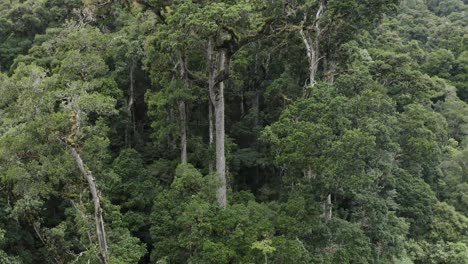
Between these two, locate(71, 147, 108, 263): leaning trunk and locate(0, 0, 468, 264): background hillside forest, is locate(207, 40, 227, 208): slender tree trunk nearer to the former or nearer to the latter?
locate(0, 0, 468, 264): background hillside forest

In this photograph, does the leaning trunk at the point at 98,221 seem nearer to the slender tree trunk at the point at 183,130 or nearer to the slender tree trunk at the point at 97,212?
the slender tree trunk at the point at 97,212

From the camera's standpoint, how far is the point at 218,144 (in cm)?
1582

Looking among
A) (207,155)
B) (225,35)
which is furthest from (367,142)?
(207,155)

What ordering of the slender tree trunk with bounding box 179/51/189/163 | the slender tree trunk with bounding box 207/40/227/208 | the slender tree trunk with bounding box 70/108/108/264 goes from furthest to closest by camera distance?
the slender tree trunk with bounding box 179/51/189/163, the slender tree trunk with bounding box 207/40/227/208, the slender tree trunk with bounding box 70/108/108/264

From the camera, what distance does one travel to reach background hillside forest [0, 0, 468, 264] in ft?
43.4

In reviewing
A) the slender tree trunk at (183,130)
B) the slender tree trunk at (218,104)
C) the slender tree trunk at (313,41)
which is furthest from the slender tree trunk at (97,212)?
the slender tree trunk at (313,41)

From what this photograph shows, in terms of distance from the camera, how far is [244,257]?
42.3ft

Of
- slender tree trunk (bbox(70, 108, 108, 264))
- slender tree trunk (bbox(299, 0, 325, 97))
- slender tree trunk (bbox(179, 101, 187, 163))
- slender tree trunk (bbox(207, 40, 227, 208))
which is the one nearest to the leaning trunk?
slender tree trunk (bbox(70, 108, 108, 264))

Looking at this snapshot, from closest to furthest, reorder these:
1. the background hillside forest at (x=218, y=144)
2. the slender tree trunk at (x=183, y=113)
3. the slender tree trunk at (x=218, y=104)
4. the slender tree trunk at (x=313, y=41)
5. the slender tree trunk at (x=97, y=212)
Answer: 1. the slender tree trunk at (x=97, y=212)
2. the background hillside forest at (x=218, y=144)
3. the slender tree trunk at (x=218, y=104)
4. the slender tree trunk at (x=183, y=113)
5. the slender tree trunk at (x=313, y=41)

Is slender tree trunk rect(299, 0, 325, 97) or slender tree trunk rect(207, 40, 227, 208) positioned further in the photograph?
slender tree trunk rect(299, 0, 325, 97)

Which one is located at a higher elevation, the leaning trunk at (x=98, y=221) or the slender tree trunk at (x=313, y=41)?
the slender tree trunk at (x=313, y=41)

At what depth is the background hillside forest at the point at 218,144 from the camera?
521 inches

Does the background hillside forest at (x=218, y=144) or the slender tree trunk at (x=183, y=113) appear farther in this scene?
the slender tree trunk at (x=183, y=113)

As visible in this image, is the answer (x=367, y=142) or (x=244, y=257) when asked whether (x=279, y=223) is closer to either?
(x=244, y=257)
